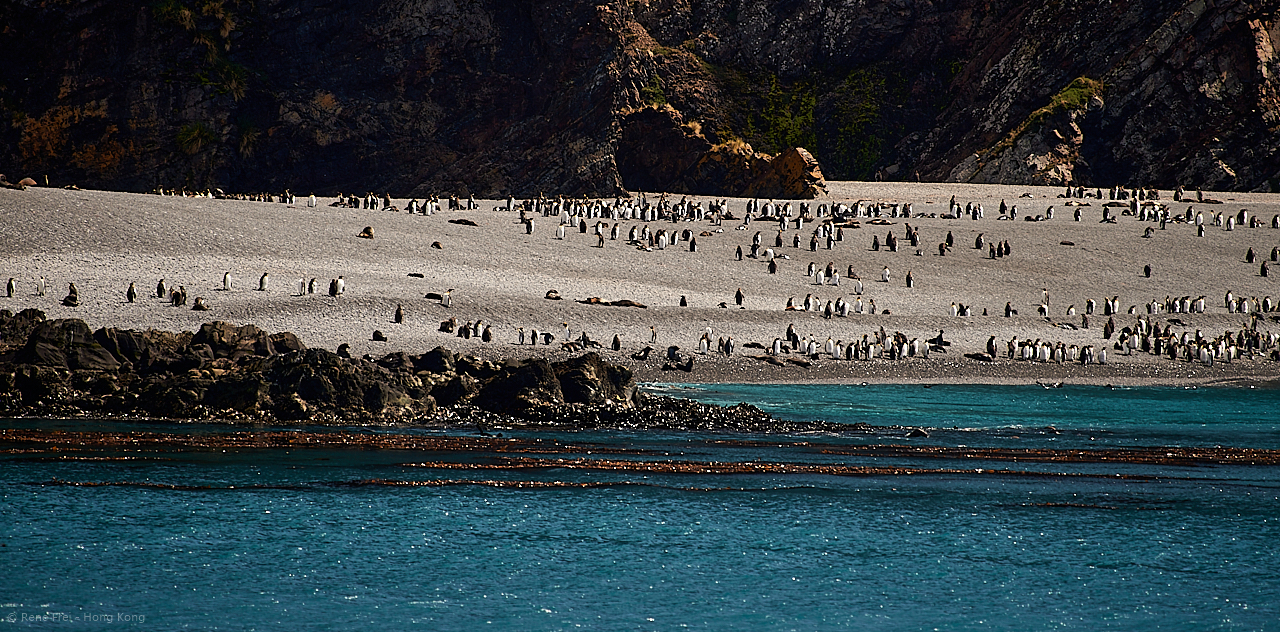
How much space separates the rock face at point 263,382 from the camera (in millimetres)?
22484

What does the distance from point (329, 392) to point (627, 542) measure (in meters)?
11.2

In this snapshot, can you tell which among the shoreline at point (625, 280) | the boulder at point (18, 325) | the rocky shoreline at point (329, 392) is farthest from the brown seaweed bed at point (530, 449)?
the shoreline at point (625, 280)

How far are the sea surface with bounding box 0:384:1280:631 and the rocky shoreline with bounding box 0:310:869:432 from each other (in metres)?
2.17

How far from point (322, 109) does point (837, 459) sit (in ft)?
226

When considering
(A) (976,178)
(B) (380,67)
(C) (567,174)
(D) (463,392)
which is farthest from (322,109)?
(D) (463,392)

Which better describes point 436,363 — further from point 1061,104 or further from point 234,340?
point 1061,104

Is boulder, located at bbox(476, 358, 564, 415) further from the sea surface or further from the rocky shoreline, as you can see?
the sea surface

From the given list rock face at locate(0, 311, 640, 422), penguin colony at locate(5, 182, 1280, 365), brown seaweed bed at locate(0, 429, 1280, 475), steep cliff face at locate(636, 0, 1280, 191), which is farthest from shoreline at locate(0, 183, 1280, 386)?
steep cliff face at locate(636, 0, 1280, 191)

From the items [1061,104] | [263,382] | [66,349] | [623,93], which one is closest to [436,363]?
[263,382]

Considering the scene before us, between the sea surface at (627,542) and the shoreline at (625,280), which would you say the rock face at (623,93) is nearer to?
the shoreline at (625,280)

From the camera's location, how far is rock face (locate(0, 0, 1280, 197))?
2923 inches

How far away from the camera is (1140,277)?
46719mm

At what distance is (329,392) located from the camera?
22.8 metres

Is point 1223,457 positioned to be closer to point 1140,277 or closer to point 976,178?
point 1140,277
